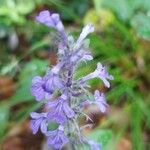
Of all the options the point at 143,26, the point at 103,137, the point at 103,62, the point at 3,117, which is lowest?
the point at 3,117

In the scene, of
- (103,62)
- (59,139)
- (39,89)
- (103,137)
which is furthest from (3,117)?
(39,89)

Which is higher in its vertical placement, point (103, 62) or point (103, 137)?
point (103, 137)

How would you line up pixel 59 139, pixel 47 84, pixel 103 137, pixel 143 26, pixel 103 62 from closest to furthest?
1. pixel 47 84
2. pixel 59 139
3. pixel 103 137
4. pixel 143 26
5. pixel 103 62

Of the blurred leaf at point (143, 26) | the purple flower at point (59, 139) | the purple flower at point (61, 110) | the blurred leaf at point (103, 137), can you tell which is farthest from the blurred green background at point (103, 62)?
the purple flower at point (61, 110)

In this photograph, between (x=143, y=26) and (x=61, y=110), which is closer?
(x=61, y=110)

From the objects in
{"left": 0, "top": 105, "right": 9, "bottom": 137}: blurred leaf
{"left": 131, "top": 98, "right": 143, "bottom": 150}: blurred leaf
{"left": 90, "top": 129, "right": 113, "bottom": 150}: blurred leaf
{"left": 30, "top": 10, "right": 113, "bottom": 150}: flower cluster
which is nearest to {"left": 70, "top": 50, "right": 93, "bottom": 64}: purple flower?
{"left": 30, "top": 10, "right": 113, "bottom": 150}: flower cluster

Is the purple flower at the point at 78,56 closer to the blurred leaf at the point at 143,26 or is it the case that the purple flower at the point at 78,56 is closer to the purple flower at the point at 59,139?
the purple flower at the point at 59,139

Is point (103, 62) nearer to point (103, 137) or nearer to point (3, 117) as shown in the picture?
point (3, 117)

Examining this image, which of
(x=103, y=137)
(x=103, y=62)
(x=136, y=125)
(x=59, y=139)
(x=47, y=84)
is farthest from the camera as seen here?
(x=103, y=62)
